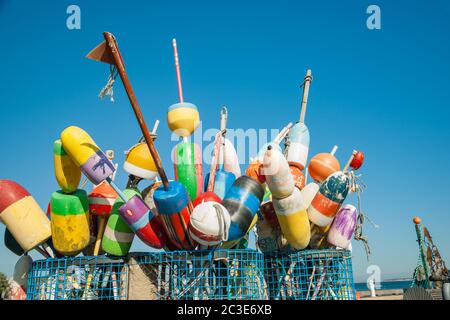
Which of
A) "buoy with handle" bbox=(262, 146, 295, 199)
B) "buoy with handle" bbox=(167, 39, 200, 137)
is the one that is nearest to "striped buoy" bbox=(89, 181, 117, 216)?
"buoy with handle" bbox=(167, 39, 200, 137)

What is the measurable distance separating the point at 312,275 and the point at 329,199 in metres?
1.36

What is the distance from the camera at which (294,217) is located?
21.0 feet

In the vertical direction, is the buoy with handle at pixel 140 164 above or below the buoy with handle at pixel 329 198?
above

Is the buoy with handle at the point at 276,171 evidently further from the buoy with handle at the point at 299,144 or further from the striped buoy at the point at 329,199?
the buoy with handle at the point at 299,144

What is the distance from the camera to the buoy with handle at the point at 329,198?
679cm

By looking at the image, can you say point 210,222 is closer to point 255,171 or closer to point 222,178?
point 222,178

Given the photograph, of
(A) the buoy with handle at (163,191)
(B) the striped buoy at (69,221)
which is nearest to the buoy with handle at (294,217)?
(A) the buoy with handle at (163,191)

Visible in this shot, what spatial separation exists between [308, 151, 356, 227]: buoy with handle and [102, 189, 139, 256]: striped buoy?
2815 mm

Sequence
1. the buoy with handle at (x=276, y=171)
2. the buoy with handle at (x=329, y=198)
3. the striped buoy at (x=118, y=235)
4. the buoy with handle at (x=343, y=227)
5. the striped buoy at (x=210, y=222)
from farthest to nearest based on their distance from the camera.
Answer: the buoy with handle at (x=343, y=227) → the buoy with handle at (x=329, y=198) → the striped buoy at (x=118, y=235) → the buoy with handle at (x=276, y=171) → the striped buoy at (x=210, y=222)

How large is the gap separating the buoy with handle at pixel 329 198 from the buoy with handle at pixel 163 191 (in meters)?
2.07

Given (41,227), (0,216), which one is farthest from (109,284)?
(0,216)

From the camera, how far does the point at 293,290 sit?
24.1ft

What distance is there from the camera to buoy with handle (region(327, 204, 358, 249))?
7285 mm
